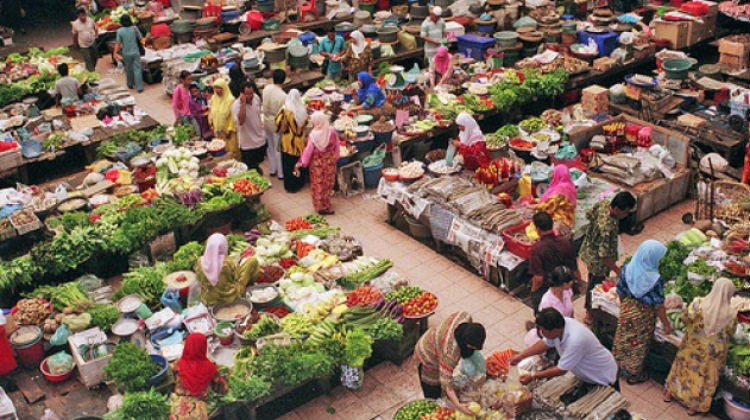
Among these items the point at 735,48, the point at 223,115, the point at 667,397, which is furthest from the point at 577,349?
the point at 735,48

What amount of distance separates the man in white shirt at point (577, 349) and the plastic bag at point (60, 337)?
16.1ft

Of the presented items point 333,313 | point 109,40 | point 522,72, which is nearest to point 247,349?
point 333,313

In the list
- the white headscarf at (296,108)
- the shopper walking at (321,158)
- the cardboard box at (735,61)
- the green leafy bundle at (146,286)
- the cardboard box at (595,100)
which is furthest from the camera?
the cardboard box at (735,61)

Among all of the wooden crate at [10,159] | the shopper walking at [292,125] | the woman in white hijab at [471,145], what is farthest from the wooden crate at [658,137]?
the wooden crate at [10,159]

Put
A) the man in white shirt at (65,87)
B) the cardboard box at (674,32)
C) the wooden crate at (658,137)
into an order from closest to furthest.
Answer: the wooden crate at (658,137) < the man in white shirt at (65,87) < the cardboard box at (674,32)

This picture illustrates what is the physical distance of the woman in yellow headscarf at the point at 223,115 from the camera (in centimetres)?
1239

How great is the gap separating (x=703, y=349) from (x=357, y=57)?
30.8 ft

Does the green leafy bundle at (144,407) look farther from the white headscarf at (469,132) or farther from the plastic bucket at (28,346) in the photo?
the white headscarf at (469,132)

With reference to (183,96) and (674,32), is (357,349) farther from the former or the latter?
(674,32)

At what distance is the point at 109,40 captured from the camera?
1894cm

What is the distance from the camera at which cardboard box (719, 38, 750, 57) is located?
1477 centimetres

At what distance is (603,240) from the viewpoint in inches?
327

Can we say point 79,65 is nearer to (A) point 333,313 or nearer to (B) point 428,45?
(B) point 428,45

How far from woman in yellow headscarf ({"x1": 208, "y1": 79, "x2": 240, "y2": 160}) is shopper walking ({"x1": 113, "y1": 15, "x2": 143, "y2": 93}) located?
4.80m
